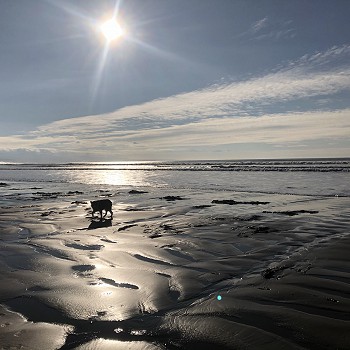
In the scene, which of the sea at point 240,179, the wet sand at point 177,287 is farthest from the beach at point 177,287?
the sea at point 240,179

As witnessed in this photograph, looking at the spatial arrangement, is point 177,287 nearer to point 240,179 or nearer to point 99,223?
point 99,223

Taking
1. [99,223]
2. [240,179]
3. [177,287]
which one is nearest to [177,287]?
[177,287]

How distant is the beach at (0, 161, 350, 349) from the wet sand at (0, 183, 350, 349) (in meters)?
0.02

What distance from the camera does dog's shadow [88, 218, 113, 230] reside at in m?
15.3

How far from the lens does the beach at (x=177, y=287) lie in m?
5.11

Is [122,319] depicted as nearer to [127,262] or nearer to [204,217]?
[127,262]

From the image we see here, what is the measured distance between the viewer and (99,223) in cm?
1638

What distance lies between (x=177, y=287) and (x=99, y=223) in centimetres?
984

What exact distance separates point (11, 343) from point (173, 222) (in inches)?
455

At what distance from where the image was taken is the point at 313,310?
5.85m

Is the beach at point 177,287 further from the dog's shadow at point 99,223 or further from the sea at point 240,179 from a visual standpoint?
the sea at point 240,179

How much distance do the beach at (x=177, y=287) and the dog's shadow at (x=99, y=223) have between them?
951 millimetres

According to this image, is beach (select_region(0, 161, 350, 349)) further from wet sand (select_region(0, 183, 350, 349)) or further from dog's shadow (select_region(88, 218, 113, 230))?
dog's shadow (select_region(88, 218, 113, 230))

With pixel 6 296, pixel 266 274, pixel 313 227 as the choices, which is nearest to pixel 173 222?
pixel 313 227
